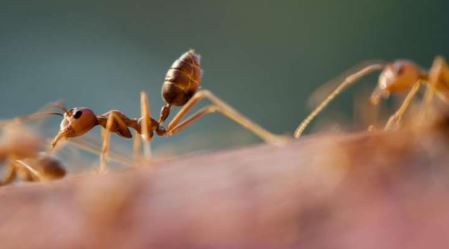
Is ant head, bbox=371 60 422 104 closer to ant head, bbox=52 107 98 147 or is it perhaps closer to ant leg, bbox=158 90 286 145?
ant leg, bbox=158 90 286 145

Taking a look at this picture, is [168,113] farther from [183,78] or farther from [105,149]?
[105,149]

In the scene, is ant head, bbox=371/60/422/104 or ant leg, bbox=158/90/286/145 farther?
ant head, bbox=371/60/422/104

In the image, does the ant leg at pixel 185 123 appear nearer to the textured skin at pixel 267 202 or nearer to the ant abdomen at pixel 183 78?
the ant abdomen at pixel 183 78

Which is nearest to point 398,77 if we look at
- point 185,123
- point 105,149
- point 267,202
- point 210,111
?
point 210,111

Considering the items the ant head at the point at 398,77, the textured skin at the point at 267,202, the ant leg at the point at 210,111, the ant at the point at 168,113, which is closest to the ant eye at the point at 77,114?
the ant at the point at 168,113

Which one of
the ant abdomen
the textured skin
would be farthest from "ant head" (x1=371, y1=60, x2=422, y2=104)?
the textured skin

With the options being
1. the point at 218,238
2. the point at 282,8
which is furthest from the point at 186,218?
the point at 282,8
